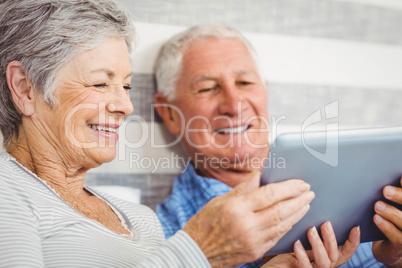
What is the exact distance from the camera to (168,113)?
1.53 metres

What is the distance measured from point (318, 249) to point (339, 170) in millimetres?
202

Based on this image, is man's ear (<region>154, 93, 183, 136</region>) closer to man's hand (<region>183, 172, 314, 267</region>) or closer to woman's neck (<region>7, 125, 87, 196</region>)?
woman's neck (<region>7, 125, 87, 196</region>)

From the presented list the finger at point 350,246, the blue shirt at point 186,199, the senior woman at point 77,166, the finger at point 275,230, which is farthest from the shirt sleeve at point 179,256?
the blue shirt at point 186,199

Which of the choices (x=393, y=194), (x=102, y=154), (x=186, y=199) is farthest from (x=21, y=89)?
(x=393, y=194)

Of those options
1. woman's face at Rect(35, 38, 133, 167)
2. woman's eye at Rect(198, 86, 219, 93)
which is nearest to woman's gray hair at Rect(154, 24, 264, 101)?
woman's eye at Rect(198, 86, 219, 93)

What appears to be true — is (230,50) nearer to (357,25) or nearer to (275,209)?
(357,25)

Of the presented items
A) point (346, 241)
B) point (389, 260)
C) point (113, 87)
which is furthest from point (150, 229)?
point (389, 260)

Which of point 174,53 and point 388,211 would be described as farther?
point 174,53

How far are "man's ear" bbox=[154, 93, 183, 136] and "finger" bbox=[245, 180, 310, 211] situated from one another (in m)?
0.79

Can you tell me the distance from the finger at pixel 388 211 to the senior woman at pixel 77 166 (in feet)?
0.93

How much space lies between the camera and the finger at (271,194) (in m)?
0.74

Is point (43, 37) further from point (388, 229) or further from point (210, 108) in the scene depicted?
point (388, 229)

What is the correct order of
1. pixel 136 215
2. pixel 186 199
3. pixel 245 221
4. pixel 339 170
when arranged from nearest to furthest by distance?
pixel 245 221 → pixel 339 170 → pixel 136 215 → pixel 186 199

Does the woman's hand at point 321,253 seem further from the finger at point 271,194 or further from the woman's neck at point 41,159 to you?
the woman's neck at point 41,159
